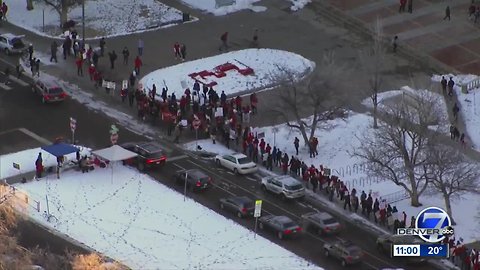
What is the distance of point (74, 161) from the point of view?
251 ft

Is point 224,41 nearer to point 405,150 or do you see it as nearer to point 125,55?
point 125,55

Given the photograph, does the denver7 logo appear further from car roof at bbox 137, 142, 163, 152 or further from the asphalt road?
car roof at bbox 137, 142, 163, 152

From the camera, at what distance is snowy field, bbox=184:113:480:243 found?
73.1 m

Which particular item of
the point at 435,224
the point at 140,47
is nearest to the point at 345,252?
the point at 435,224

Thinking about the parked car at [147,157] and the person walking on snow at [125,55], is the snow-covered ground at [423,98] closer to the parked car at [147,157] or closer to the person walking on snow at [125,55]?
the parked car at [147,157]

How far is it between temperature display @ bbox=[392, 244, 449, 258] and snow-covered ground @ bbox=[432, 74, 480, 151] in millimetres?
14572

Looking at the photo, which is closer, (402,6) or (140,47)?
(140,47)

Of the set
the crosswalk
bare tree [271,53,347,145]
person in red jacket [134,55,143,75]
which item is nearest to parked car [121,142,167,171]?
bare tree [271,53,347,145]

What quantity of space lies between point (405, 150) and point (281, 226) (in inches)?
332

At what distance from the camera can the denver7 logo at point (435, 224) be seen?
66438 mm

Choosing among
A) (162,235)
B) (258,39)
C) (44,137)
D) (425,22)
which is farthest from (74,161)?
(425,22)

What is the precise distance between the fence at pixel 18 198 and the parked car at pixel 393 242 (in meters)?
16.7

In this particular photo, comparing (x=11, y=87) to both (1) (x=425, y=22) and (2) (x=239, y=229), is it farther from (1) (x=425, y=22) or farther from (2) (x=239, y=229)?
(1) (x=425, y=22)

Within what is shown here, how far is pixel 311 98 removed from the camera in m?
79.8
